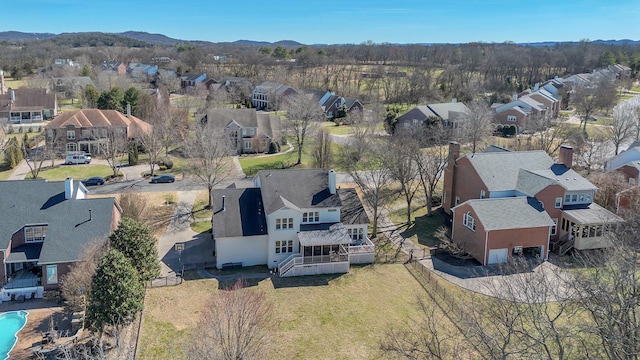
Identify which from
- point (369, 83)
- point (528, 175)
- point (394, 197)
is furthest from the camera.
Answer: point (369, 83)

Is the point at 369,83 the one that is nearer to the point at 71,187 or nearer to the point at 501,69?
the point at 501,69

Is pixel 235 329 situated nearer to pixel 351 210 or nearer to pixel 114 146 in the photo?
pixel 351 210

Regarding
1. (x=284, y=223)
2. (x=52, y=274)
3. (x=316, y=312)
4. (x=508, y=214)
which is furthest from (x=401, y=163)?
(x=52, y=274)

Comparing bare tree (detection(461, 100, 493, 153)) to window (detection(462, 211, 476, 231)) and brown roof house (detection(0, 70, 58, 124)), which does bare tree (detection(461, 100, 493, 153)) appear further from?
brown roof house (detection(0, 70, 58, 124))

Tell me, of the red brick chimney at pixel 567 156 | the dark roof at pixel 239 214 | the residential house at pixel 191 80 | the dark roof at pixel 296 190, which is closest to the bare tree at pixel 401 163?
the dark roof at pixel 296 190

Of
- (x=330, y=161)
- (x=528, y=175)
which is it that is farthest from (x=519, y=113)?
(x=528, y=175)

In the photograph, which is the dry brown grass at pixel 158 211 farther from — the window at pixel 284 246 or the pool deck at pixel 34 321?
the pool deck at pixel 34 321

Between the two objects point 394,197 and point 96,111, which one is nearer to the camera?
point 394,197
